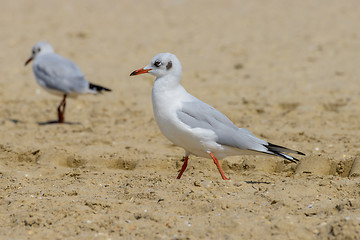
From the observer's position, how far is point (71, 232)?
3562mm

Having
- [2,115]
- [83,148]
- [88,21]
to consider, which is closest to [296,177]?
[83,148]

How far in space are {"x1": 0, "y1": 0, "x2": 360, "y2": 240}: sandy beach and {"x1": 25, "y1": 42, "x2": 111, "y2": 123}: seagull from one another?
287 millimetres

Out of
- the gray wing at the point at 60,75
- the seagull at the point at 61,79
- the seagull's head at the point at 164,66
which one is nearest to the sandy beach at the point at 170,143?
the seagull at the point at 61,79

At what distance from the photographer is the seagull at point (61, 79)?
7637mm

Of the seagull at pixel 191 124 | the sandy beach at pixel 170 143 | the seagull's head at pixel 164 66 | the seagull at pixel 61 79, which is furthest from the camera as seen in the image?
the seagull at pixel 61 79

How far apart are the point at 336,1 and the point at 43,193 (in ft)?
34.6

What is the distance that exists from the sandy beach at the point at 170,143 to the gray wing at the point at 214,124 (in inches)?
12.7

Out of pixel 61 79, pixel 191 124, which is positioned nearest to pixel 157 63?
pixel 191 124

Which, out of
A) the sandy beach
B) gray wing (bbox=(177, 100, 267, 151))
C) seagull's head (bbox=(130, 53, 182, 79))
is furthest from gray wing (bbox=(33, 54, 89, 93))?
gray wing (bbox=(177, 100, 267, 151))

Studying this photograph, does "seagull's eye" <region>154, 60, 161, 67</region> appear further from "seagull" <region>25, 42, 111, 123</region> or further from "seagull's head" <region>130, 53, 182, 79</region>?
"seagull" <region>25, 42, 111, 123</region>

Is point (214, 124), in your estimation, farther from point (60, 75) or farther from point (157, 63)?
point (60, 75)

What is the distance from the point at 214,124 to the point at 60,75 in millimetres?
3726

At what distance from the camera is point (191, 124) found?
14.7 feet

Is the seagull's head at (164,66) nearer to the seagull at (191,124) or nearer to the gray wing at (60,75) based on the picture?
the seagull at (191,124)
